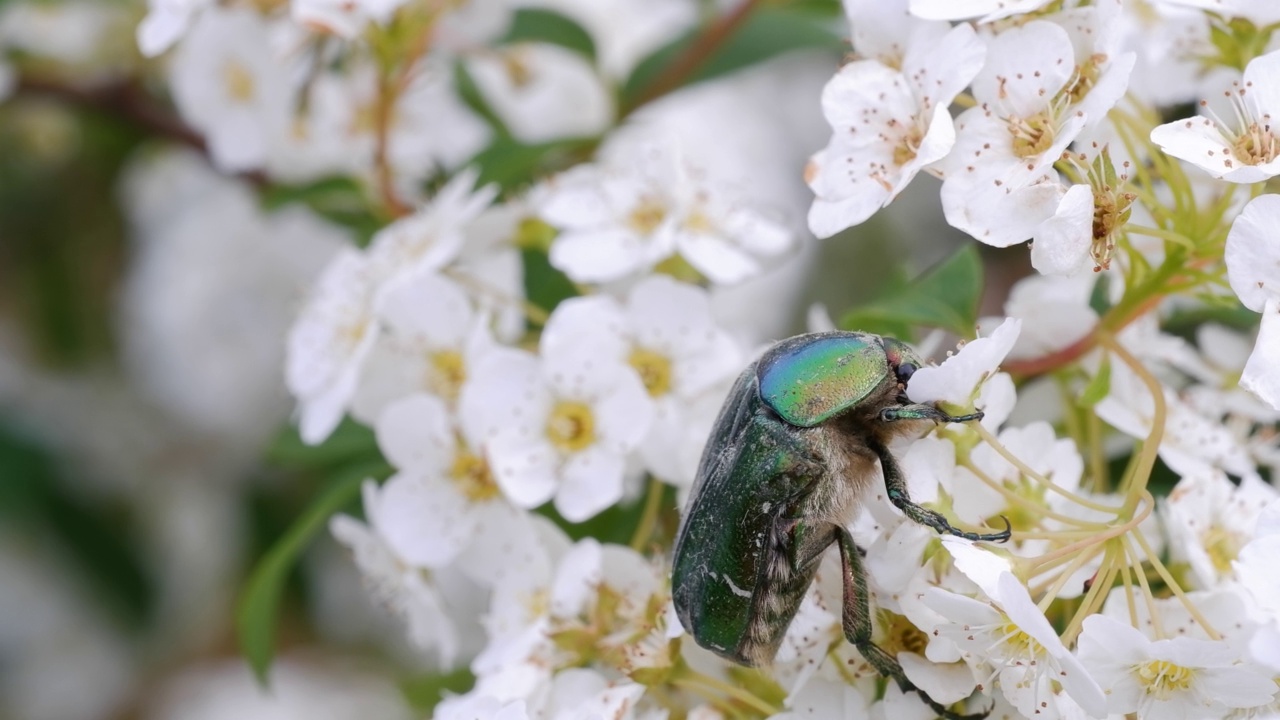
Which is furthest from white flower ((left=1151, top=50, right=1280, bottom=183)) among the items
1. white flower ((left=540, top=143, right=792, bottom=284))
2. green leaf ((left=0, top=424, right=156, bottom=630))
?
green leaf ((left=0, top=424, right=156, bottom=630))

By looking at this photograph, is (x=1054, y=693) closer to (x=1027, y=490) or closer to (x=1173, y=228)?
(x=1027, y=490)

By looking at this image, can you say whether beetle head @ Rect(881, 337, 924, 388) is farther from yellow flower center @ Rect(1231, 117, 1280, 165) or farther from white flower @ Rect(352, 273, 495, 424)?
white flower @ Rect(352, 273, 495, 424)

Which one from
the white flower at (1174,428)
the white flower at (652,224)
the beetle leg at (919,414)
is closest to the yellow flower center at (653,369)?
the white flower at (652,224)

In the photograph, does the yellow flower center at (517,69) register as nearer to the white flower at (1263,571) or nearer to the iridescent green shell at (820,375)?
the iridescent green shell at (820,375)

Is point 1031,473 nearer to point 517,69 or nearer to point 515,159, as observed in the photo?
point 515,159

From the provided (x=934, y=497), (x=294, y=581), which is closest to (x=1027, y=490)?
(x=934, y=497)

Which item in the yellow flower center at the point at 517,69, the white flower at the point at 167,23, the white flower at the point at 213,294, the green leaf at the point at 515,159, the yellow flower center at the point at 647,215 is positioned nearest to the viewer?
the yellow flower center at the point at 647,215

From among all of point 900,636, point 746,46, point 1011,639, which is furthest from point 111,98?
point 1011,639
